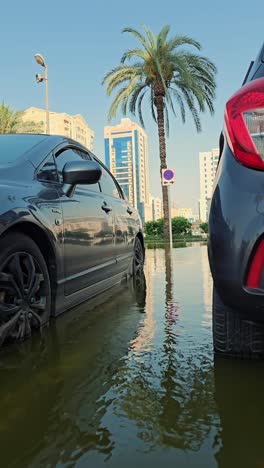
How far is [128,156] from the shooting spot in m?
127

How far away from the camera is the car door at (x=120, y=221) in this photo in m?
4.20

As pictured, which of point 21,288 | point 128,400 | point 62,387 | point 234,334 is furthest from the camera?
point 21,288

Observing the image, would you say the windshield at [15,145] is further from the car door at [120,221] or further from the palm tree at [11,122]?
the palm tree at [11,122]

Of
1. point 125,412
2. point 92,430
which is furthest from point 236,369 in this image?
point 92,430

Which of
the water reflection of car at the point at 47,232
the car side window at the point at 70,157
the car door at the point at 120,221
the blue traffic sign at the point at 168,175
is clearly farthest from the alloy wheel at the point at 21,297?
the blue traffic sign at the point at 168,175

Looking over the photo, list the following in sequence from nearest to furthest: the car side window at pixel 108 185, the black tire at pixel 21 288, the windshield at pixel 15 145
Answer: the black tire at pixel 21 288 < the windshield at pixel 15 145 < the car side window at pixel 108 185

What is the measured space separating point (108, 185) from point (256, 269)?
287cm

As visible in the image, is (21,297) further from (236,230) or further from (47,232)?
(236,230)

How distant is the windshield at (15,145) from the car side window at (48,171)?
0.49ft

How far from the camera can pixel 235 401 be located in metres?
1.77

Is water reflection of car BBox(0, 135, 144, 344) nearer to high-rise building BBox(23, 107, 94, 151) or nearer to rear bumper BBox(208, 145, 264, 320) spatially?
rear bumper BBox(208, 145, 264, 320)

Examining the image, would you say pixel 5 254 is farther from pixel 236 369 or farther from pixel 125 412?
pixel 236 369

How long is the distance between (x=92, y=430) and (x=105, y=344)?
1067 mm

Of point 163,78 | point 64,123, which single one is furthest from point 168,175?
point 64,123
